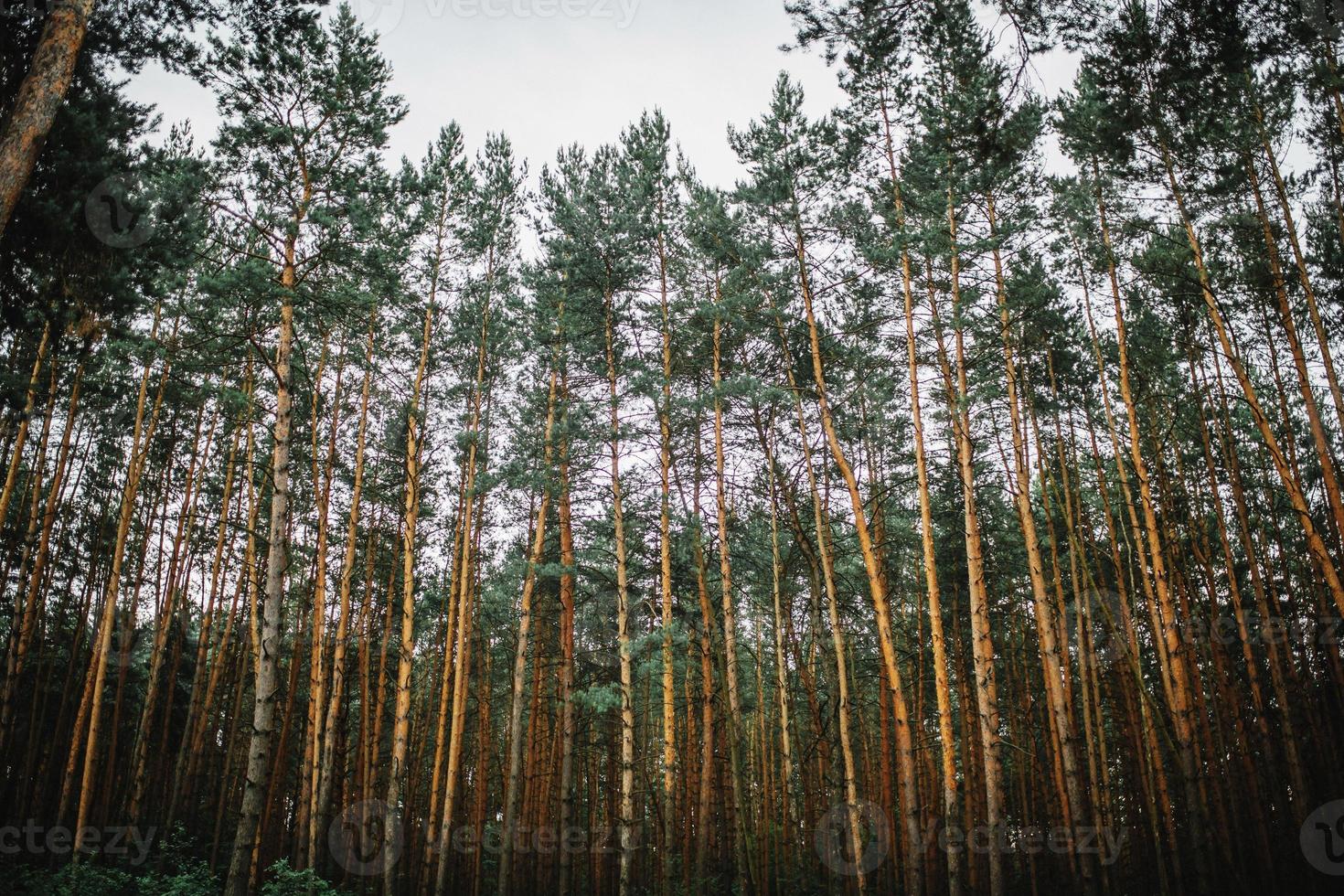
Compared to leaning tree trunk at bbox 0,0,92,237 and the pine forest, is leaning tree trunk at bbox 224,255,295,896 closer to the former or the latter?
the pine forest

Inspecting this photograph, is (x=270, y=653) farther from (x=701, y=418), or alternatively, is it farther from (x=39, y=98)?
(x=701, y=418)

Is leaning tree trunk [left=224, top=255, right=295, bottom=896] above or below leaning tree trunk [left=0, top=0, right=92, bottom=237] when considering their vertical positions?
below

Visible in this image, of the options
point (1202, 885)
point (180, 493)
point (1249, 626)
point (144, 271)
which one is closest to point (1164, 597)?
point (1202, 885)

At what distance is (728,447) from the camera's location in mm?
13938

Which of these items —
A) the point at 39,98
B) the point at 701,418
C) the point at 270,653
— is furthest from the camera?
the point at 701,418

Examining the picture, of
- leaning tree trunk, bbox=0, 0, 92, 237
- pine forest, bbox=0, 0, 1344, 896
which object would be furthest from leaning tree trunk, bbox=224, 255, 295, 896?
leaning tree trunk, bbox=0, 0, 92, 237

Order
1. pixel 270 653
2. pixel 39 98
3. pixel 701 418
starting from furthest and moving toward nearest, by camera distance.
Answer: pixel 701 418
pixel 270 653
pixel 39 98

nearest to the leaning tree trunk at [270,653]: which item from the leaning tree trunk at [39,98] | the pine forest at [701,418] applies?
the pine forest at [701,418]

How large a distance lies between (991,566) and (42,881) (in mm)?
18962

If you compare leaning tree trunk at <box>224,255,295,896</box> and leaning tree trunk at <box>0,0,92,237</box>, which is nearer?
leaning tree trunk at <box>0,0,92,237</box>

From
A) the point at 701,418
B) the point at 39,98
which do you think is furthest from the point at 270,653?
the point at 701,418

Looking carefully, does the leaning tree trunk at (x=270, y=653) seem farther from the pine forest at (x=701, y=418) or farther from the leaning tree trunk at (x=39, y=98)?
the leaning tree trunk at (x=39, y=98)

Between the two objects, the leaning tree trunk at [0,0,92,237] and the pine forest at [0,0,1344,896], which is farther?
the pine forest at [0,0,1344,896]

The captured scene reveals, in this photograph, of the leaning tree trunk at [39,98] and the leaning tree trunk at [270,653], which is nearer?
the leaning tree trunk at [39,98]
